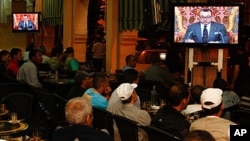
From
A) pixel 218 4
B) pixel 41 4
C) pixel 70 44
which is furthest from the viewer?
pixel 41 4

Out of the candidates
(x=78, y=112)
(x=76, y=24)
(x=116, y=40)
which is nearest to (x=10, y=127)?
(x=78, y=112)

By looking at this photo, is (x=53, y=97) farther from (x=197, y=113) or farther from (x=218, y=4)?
(x=218, y=4)

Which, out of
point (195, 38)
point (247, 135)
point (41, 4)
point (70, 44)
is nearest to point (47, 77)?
point (70, 44)

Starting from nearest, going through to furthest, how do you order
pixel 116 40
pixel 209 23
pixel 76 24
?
pixel 209 23, pixel 116 40, pixel 76 24

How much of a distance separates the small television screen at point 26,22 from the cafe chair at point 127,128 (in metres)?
12.5

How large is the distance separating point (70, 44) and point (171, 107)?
934 centimetres

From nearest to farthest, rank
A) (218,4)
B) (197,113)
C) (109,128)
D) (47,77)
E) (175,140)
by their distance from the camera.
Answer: (175,140) < (109,128) < (197,113) < (218,4) < (47,77)

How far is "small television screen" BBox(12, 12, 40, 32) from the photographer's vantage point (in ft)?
55.2

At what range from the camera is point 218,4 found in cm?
845

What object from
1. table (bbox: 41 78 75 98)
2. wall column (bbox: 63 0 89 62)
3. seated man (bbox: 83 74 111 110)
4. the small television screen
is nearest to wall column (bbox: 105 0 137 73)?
table (bbox: 41 78 75 98)

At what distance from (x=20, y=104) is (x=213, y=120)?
3.46 m

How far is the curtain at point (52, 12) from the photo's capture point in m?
14.9

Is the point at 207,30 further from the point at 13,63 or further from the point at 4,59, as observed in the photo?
the point at 4,59

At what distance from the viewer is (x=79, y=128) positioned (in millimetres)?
3699
